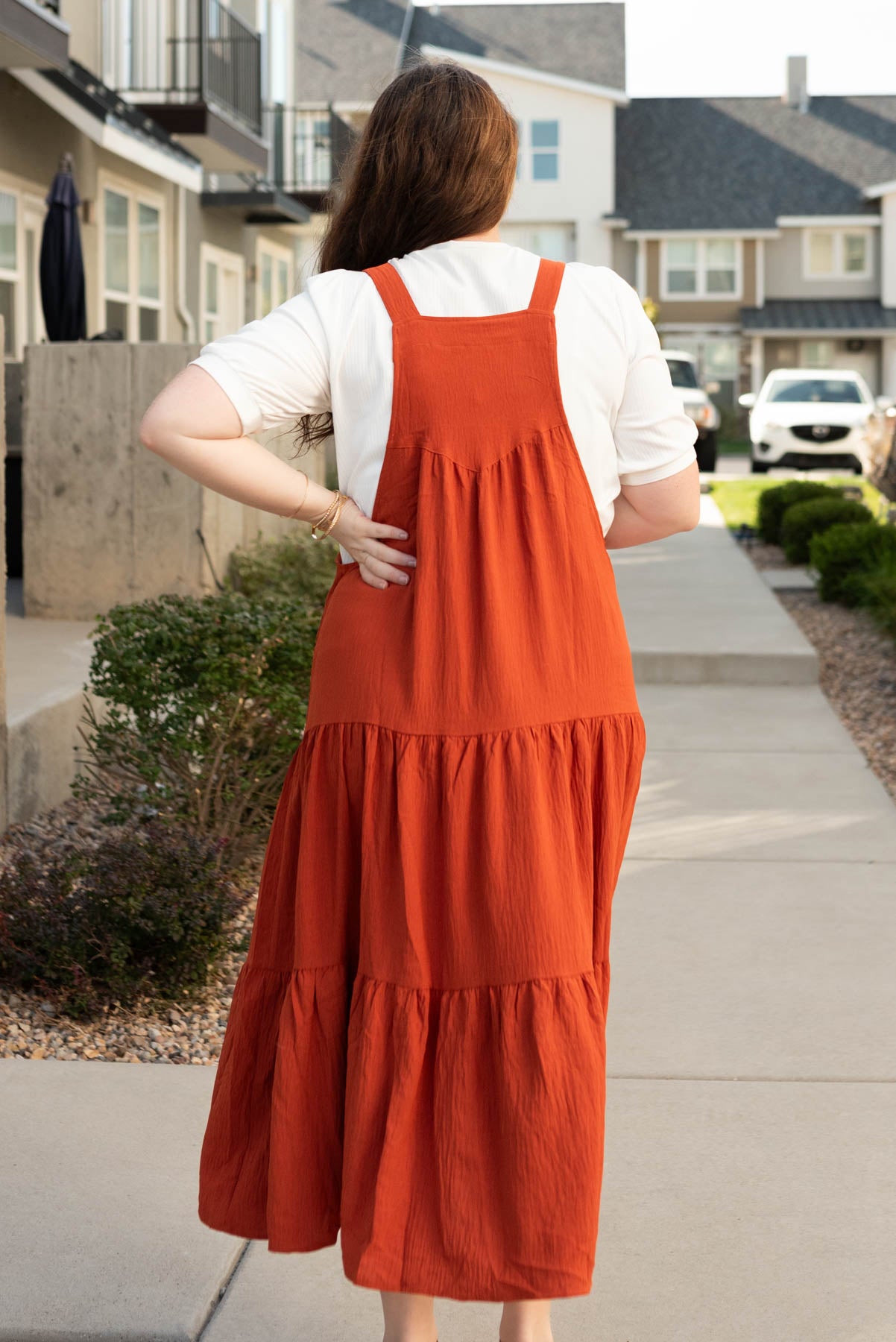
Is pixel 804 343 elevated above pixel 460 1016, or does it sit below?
above

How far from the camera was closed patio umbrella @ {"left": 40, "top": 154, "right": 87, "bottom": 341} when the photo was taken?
37.3ft

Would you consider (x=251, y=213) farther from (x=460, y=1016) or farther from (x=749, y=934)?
(x=460, y=1016)

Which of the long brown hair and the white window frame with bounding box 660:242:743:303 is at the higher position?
the white window frame with bounding box 660:242:743:303

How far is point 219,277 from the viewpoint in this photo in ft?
64.3

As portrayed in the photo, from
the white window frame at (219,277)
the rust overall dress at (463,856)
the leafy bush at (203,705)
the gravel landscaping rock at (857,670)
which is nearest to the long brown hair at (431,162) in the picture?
the rust overall dress at (463,856)

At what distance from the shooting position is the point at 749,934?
4.48m

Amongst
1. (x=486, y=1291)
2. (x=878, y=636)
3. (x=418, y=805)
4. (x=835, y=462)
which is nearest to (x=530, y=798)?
(x=418, y=805)

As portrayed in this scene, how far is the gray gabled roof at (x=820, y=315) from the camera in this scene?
41.2m

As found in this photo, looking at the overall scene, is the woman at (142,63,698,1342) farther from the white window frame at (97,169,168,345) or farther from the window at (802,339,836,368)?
the window at (802,339,836,368)

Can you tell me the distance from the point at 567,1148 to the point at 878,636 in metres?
7.76

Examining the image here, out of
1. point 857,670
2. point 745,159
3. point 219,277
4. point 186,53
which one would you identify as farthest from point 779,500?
point 745,159

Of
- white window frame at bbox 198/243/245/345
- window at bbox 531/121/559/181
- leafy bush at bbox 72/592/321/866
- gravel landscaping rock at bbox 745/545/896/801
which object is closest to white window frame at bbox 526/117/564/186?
window at bbox 531/121/559/181

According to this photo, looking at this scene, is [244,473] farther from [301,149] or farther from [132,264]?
[301,149]

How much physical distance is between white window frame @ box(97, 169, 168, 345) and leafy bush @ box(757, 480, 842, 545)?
234 inches
